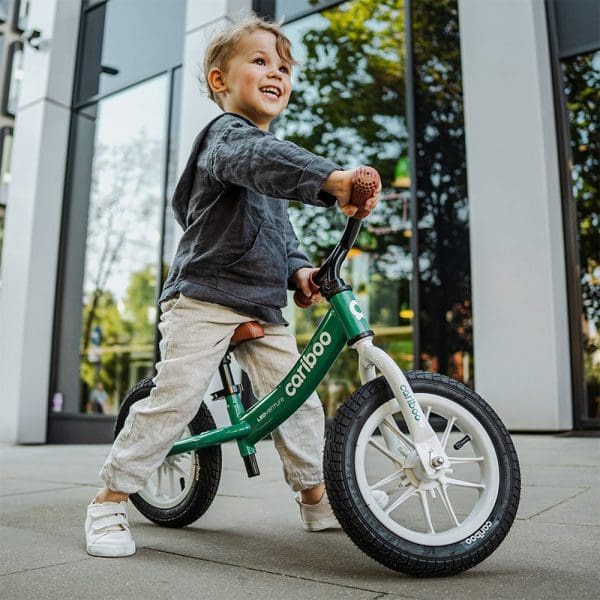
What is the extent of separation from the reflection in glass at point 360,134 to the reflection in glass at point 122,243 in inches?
61.6

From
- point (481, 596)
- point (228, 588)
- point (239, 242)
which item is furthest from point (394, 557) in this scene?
point (239, 242)

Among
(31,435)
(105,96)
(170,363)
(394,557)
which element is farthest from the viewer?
(105,96)

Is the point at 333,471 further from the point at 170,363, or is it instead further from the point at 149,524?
→ the point at 149,524

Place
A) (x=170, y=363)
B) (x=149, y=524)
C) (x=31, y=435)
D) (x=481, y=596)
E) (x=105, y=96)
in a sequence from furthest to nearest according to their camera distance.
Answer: (x=105, y=96), (x=31, y=435), (x=149, y=524), (x=170, y=363), (x=481, y=596)

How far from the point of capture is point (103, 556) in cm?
181

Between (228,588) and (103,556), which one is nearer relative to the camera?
(228,588)

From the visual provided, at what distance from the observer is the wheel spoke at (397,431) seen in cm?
163

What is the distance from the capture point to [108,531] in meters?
1.88

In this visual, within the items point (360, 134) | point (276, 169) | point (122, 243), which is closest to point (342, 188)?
point (276, 169)

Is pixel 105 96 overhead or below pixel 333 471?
overhead

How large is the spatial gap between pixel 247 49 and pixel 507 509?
1486 millimetres

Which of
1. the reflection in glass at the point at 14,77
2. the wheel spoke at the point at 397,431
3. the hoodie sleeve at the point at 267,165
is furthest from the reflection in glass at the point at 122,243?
the wheel spoke at the point at 397,431

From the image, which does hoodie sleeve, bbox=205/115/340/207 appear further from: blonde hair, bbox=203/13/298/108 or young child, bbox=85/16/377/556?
blonde hair, bbox=203/13/298/108

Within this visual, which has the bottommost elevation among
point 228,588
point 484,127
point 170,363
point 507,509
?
point 228,588
